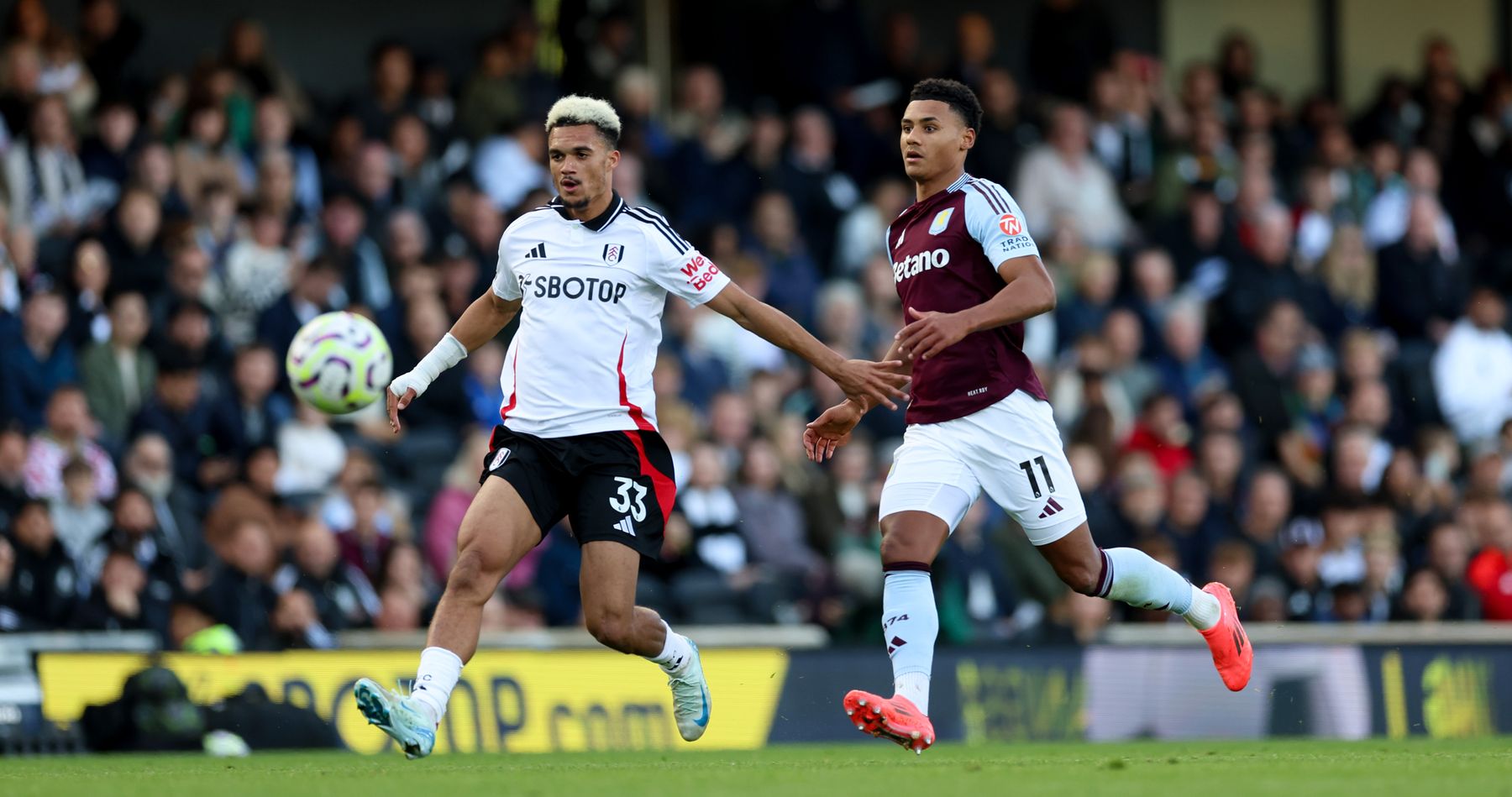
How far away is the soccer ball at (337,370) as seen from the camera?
29.8ft

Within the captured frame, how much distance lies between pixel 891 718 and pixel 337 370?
9.32 ft

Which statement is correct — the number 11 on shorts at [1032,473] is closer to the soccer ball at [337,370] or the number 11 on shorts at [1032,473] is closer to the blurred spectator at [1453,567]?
the soccer ball at [337,370]

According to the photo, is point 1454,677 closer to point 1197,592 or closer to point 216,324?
point 1197,592

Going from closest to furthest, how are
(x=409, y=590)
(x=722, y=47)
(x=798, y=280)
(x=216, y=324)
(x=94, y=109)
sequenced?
(x=409, y=590)
(x=216, y=324)
(x=94, y=109)
(x=798, y=280)
(x=722, y=47)

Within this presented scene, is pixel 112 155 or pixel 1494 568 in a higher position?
pixel 112 155

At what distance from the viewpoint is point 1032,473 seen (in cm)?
852

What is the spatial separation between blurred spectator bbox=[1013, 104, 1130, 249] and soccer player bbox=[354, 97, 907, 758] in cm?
942

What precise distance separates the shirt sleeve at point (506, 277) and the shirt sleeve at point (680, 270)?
57 centimetres

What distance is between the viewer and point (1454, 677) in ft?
43.6

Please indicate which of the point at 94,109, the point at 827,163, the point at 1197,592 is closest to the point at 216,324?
the point at 94,109

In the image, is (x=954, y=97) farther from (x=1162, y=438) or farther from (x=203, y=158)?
(x=1162, y=438)

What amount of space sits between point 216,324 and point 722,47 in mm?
6354

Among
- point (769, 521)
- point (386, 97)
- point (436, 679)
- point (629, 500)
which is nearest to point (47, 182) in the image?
point (386, 97)

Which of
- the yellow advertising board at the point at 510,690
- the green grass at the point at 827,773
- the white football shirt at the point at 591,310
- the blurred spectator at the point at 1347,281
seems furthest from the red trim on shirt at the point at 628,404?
the blurred spectator at the point at 1347,281
